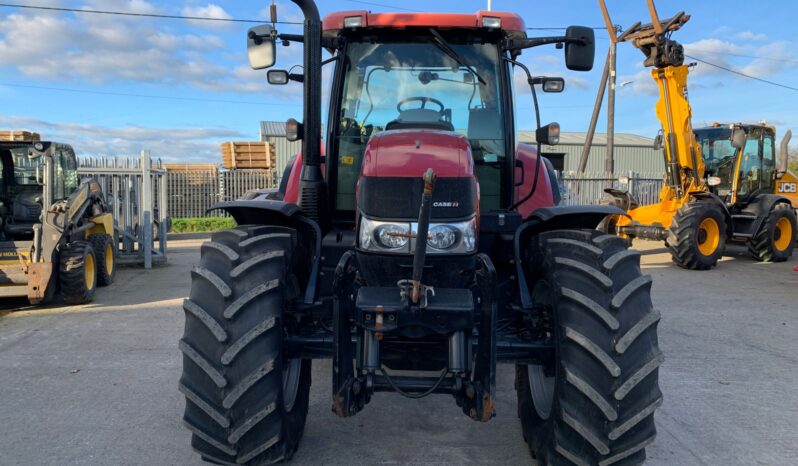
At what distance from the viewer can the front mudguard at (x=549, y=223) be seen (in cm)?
332

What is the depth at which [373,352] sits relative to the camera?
9.28 ft

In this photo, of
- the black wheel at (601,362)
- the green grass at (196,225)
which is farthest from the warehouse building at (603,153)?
the black wheel at (601,362)

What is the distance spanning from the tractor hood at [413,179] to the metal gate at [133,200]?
9100 mm

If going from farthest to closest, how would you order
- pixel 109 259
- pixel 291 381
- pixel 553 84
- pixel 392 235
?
1. pixel 109 259
2. pixel 553 84
3. pixel 291 381
4. pixel 392 235

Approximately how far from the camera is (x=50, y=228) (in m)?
7.53

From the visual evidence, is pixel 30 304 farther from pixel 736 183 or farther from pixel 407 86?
pixel 736 183

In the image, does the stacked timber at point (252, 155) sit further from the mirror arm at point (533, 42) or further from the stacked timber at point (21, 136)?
the mirror arm at point (533, 42)

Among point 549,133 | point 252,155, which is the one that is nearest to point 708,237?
point 549,133

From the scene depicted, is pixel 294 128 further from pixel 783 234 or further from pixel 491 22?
pixel 783 234

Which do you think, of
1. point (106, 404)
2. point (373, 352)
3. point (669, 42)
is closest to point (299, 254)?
point (373, 352)

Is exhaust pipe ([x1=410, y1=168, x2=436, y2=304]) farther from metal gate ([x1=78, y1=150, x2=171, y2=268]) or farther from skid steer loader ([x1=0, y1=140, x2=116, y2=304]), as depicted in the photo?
metal gate ([x1=78, y1=150, x2=171, y2=268])

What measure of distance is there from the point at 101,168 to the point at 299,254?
9.38 metres

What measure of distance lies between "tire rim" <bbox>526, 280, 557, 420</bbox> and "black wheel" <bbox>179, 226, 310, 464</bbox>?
138cm

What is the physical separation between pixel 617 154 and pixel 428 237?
124 feet
